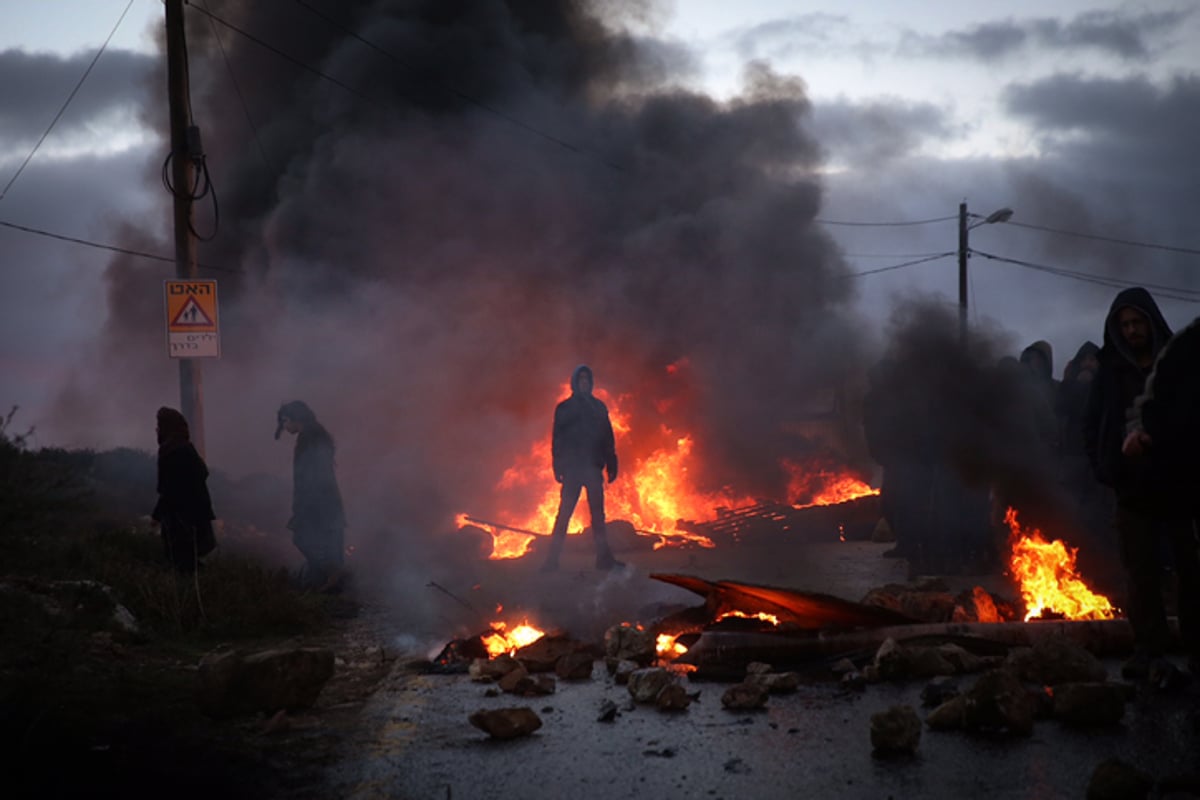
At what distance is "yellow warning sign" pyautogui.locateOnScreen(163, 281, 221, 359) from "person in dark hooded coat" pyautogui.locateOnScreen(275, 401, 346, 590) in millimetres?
1245

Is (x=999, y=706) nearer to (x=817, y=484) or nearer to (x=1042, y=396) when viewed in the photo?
(x=1042, y=396)

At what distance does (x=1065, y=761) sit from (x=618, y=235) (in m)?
18.4

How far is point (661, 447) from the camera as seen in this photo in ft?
59.9

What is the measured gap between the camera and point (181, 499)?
8.59 meters

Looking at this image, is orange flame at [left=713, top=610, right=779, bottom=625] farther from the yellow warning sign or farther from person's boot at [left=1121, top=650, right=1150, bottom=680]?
the yellow warning sign

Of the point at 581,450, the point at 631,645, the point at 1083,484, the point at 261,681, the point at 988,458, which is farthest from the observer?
the point at 581,450

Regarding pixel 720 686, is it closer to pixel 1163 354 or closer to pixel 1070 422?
pixel 1163 354

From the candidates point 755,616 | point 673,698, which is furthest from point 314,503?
point 673,698

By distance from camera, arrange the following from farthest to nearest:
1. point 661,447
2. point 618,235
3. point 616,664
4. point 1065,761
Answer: point 618,235
point 661,447
point 616,664
point 1065,761

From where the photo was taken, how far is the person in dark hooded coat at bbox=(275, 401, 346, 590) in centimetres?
992

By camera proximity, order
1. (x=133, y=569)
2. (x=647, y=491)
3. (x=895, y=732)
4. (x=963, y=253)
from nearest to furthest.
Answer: (x=895, y=732) < (x=133, y=569) < (x=647, y=491) < (x=963, y=253)

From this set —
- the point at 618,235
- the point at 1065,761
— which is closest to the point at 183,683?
the point at 1065,761

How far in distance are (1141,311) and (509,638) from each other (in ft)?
13.8

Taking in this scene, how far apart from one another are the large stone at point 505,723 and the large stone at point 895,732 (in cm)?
149
